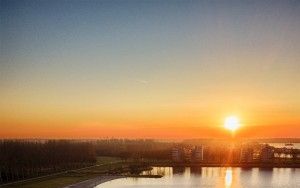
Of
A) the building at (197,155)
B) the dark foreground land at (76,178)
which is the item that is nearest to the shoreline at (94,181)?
the dark foreground land at (76,178)

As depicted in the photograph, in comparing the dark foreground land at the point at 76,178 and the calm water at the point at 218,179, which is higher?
the dark foreground land at the point at 76,178

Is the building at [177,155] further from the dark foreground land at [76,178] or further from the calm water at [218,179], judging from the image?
the dark foreground land at [76,178]

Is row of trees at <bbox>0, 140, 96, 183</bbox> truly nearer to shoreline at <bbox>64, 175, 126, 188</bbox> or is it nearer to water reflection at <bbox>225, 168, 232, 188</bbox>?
shoreline at <bbox>64, 175, 126, 188</bbox>

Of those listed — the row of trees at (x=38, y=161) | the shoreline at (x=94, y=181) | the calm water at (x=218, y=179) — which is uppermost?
the row of trees at (x=38, y=161)

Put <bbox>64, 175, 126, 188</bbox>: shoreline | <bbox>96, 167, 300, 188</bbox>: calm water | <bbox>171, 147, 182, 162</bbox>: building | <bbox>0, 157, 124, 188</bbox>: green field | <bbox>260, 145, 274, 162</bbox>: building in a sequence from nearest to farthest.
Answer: <bbox>0, 157, 124, 188</bbox>: green field → <bbox>64, 175, 126, 188</bbox>: shoreline → <bbox>96, 167, 300, 188</bbox>: calm water → <bbox>260, 145, 274, 162</bbox>: building → <bbox>171, 147, 182, 162</bbox>: building

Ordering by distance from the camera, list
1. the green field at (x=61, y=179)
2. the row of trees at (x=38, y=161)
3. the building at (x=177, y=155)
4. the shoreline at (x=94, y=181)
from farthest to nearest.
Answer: the building at (x=177, y=155)
the row of trees at (x=38, y=161)
the shoreline at (x=94, y=181)
the green field at (x=61, y=179)

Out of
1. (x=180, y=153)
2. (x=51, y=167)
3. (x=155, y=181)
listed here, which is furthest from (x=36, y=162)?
(x=180, y=153)

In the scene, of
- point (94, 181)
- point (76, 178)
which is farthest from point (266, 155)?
point (76, 178)

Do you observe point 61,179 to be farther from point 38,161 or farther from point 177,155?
point 177,155

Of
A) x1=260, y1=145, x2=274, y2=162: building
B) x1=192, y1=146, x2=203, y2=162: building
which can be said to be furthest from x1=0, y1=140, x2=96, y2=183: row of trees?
x1=260, y1=145, x2=274, y2=162: building
